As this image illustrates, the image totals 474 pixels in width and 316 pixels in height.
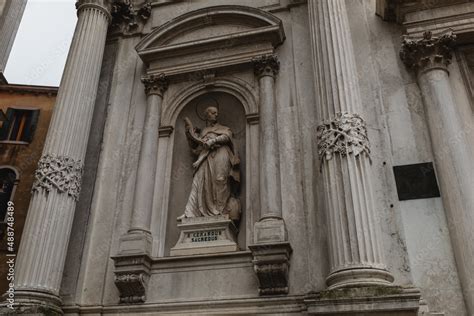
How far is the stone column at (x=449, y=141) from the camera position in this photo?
7430 millimetres

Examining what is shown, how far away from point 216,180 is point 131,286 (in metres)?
2.48

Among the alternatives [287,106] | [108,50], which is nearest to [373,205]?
[287,106]

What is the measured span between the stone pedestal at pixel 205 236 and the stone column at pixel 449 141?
3645 millimetres

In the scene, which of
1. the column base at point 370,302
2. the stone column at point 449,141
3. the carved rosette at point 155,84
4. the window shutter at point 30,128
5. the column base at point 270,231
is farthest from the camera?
the window shutter at point 30,128

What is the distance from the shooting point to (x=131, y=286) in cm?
831

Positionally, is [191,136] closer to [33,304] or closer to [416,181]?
[33,304]

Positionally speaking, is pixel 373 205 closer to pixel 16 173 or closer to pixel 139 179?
pixel 139 179

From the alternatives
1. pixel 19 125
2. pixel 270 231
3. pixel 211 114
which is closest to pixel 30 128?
pixel 19 125

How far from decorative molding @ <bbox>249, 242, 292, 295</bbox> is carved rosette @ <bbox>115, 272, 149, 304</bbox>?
6.64 ft

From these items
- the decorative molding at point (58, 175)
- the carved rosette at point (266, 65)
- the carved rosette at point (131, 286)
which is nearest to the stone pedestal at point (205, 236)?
the carved rosette at point (131, 286)

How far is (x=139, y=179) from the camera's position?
31.1 ft

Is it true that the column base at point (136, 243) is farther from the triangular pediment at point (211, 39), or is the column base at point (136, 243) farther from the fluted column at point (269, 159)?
the triangular pediment at point (211, 39)

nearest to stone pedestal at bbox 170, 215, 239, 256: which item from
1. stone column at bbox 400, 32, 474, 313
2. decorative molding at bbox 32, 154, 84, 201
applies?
decorative molding at bbox 32, 154, 84, 201

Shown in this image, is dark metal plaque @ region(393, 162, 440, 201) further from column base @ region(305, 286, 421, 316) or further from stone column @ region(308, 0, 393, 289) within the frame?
column base @ region(305, 286, 421, 316)
